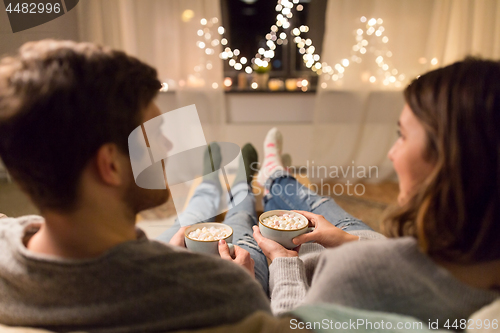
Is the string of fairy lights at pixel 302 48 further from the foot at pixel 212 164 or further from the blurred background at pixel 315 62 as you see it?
the foot at pixel 212 164

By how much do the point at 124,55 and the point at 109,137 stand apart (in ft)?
0.38

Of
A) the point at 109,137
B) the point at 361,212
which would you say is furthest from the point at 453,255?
the point at 361,212

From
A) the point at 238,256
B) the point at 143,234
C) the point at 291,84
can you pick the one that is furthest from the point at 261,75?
the point at 143,234

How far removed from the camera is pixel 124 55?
39 centimetres

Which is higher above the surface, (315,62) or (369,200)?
(315,62)

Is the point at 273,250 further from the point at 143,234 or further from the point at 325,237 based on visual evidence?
the point at 143,234

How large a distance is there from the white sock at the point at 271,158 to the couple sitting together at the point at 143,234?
2.57 feet

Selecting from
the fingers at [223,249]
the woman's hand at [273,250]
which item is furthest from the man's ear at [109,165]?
the woman's hand at [273,250]

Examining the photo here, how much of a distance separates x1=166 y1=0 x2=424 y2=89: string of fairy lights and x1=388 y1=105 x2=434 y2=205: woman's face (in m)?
1.77

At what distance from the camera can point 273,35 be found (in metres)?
2.27

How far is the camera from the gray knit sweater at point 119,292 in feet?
1.24

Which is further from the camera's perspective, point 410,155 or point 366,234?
point 366,234

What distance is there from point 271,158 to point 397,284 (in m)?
1.05

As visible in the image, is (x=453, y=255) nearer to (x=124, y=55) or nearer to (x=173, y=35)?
(x=124, y=55)
